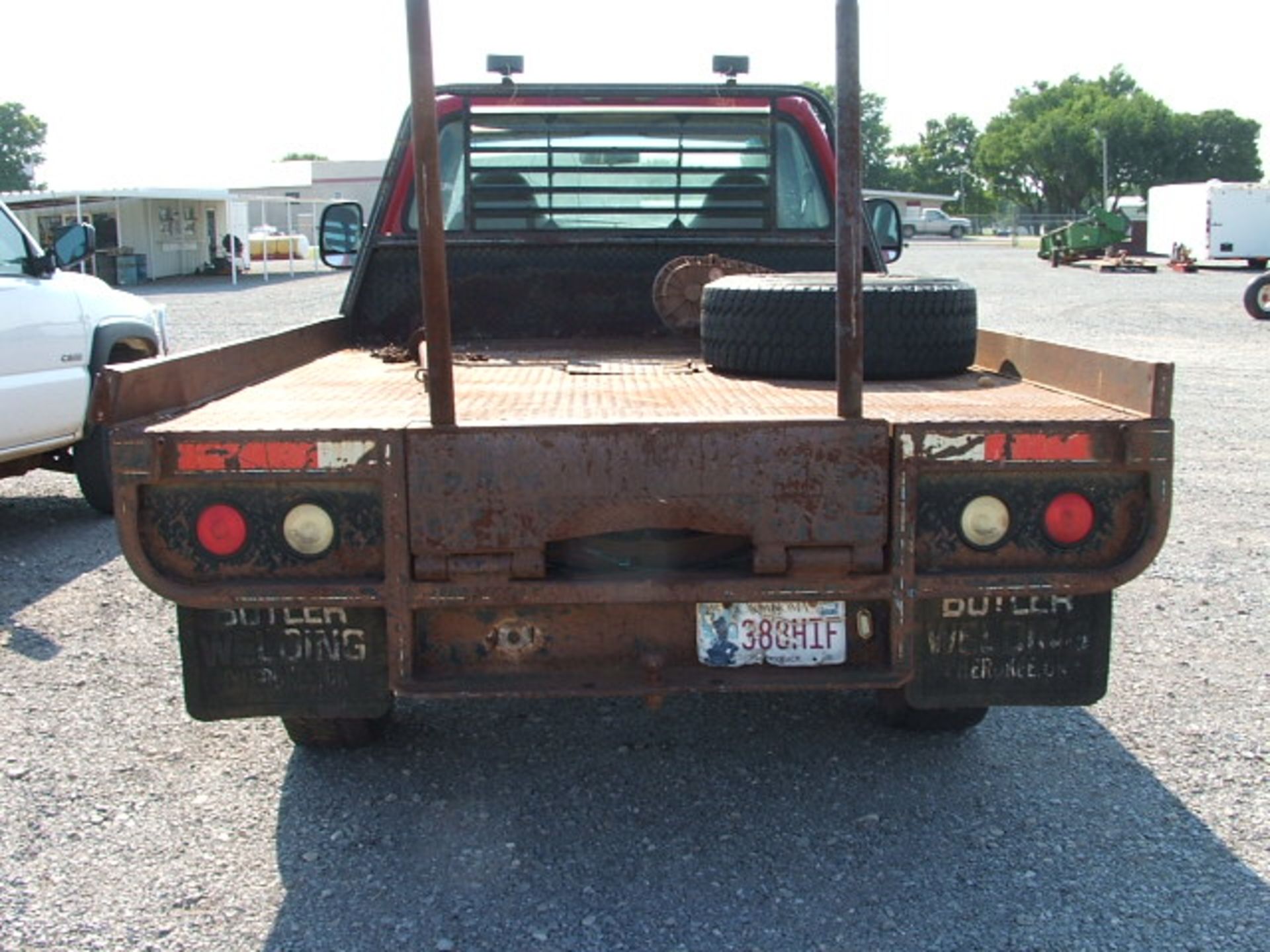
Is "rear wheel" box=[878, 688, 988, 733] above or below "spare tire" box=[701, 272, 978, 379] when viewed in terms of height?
below

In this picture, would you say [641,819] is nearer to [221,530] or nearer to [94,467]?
[221,530]

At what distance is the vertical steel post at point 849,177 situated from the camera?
2.98 meters

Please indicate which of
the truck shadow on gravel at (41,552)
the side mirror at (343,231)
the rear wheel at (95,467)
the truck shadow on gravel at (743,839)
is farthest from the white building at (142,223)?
the truck shadow on gravel at (743,839)

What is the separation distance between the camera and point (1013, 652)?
3.39 meters

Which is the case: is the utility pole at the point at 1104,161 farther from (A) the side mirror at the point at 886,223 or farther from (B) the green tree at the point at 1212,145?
(A) the side mirror at the point at 886,223

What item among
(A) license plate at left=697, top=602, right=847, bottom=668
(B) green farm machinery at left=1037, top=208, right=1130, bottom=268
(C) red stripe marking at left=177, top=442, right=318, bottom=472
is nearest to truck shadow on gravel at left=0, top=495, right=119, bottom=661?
(C) red stripe marking at left=177, top=442, right=318, bottom=472

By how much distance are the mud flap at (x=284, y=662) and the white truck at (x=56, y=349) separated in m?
4.09

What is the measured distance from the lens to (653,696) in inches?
130

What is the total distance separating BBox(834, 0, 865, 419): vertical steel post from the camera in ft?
9.78

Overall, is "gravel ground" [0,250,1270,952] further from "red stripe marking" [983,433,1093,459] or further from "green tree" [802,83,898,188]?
"green tree" [802,83,898,188]

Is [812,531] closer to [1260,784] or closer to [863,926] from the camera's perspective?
[863,926]

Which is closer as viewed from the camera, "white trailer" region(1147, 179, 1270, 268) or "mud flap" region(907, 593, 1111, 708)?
"mud flap" region(907, 593, 1111, 708)

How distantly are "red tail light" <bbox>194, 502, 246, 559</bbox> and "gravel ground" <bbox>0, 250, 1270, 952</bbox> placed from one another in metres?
0.87

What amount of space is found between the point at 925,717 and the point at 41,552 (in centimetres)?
487
